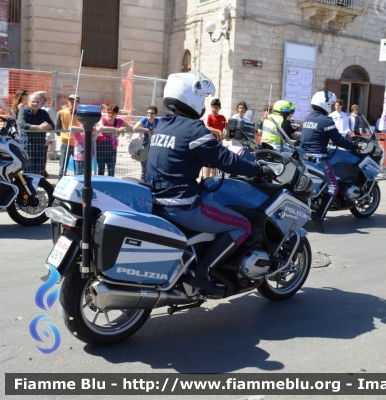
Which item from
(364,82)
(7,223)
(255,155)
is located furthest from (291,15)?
(255,155)

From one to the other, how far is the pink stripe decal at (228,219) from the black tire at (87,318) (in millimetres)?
847

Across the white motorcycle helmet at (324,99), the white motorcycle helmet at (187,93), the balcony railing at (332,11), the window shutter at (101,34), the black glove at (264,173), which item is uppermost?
the balcony railing at (332,11)

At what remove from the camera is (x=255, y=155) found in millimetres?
5375

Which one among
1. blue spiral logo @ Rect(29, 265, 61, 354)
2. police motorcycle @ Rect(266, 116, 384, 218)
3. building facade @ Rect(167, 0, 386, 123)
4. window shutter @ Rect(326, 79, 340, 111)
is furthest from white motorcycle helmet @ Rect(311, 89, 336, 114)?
window shutter @ Rect(326, 79, 340, 111)

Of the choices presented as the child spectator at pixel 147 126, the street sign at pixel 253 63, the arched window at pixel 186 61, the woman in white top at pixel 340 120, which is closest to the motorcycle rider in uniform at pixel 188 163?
the child spectator at pixel 147 126

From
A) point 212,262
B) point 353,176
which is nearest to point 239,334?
point 212,262

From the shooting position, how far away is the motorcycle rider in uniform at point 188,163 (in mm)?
4141

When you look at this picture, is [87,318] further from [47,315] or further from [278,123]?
[278,123]

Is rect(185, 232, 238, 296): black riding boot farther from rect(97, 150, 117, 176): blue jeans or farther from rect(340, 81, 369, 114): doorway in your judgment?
rect(340, 81, 369, 114): doorway

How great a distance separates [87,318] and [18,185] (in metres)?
4.27

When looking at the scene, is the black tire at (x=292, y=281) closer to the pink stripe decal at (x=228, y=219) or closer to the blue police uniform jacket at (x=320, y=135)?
the pink stripe decal at (x=228, y=219)

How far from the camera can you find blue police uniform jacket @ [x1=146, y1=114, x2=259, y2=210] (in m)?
4.12

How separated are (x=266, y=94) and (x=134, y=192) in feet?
58.0

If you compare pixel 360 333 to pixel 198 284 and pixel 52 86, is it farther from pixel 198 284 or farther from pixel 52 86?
pixel 52 86
